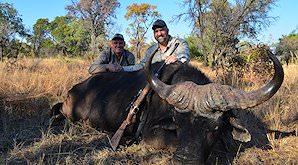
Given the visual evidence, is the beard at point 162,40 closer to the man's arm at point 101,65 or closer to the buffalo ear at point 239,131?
the man's arm at point 101,65

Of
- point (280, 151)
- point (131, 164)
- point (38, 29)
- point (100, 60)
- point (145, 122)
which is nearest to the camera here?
point (131, 164)

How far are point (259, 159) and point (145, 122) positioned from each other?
152 cm

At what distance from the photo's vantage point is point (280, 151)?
3.68 metres

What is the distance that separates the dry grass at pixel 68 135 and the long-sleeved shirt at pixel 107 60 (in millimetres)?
1016

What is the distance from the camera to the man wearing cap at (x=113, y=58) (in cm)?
588

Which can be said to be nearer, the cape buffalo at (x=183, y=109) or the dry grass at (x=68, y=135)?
the cape buffalo at (x=183, y=109)

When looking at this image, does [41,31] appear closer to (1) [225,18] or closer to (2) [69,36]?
(2) [69,36]

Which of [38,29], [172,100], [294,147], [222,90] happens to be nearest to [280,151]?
[294,147]

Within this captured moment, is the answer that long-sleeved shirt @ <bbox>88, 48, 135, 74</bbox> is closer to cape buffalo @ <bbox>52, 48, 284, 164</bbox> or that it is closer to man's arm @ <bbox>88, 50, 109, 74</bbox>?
man's arm @ <bbox>88, 50, 109, 74</bbox>

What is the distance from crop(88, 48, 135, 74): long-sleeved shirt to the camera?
19.4 feet

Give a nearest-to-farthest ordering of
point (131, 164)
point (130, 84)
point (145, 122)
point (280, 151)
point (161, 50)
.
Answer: point (131, 164)
point (280, 151)
point (145, 122)
point (130, 84)
point (161, 50)

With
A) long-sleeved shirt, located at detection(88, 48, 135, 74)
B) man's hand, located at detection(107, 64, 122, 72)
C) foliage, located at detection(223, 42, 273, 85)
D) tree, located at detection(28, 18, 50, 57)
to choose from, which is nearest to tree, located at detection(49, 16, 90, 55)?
tree, located at detection(28, 18, 50, 57)

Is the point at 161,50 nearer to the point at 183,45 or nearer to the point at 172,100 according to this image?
the point at 183,45

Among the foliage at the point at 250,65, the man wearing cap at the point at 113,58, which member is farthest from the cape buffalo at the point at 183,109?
the foliage at the point at 250,65
